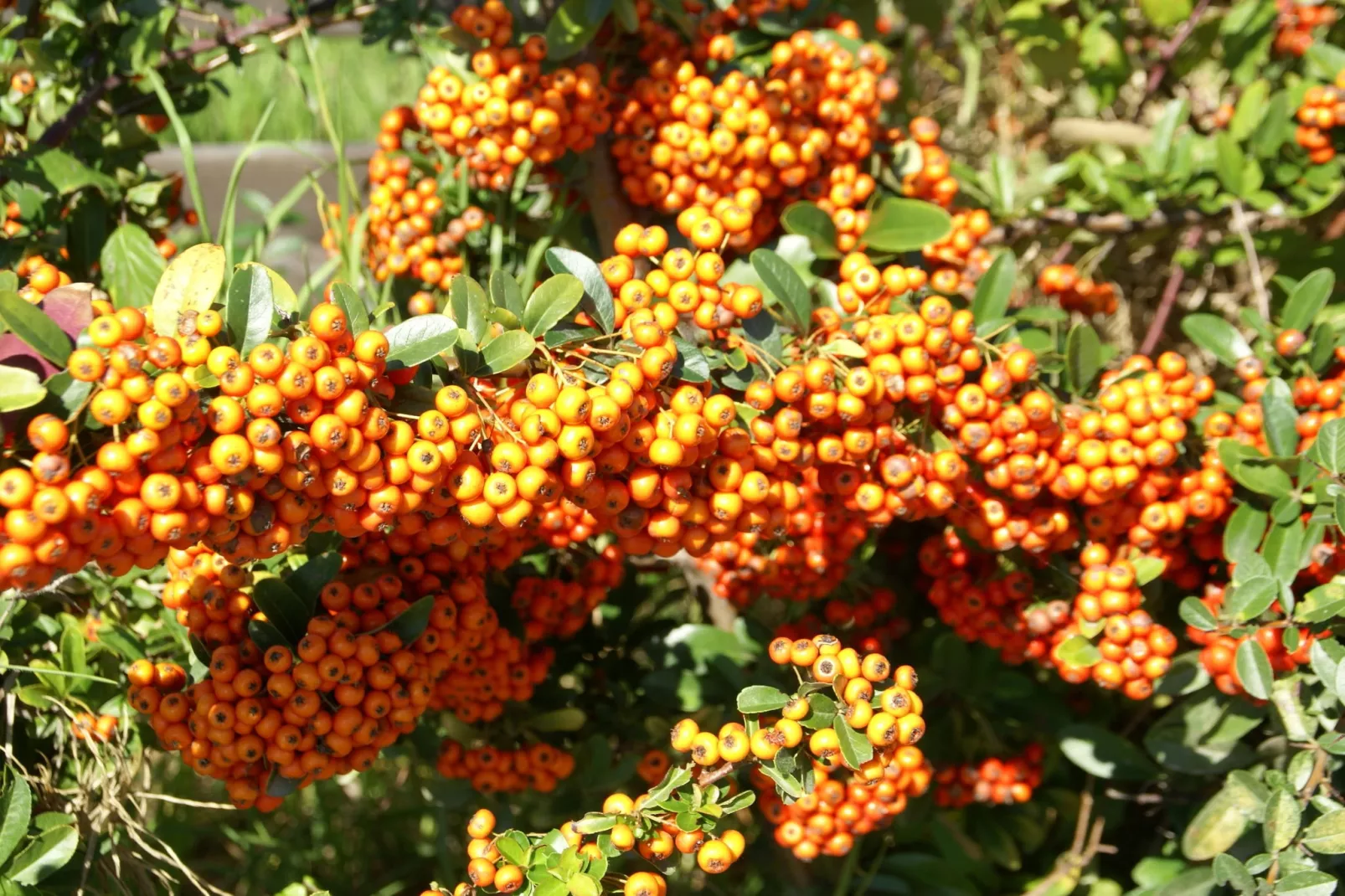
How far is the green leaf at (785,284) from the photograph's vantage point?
200 cm

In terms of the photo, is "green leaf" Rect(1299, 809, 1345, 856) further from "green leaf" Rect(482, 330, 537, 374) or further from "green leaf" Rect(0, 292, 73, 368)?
"green leaf" Rect(0, 292, 73, 368)

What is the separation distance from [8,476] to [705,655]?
196 centimetres

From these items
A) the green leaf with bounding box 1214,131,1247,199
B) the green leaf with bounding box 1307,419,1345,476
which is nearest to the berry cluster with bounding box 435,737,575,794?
the green leaf with bounding box 1307,419,1345,476

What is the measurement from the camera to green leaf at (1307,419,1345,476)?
2018mm

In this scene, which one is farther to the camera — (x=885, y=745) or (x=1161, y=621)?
(x=1161, y=621)

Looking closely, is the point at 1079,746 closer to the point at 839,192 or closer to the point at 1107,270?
the point at 839,192

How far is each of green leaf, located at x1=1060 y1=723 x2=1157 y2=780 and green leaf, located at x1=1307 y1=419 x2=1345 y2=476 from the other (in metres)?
1.00

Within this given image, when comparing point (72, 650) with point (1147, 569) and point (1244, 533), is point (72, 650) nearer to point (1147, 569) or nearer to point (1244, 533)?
point (1147, 569)

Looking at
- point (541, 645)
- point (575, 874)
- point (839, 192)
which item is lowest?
point (541, 645)

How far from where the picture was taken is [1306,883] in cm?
187

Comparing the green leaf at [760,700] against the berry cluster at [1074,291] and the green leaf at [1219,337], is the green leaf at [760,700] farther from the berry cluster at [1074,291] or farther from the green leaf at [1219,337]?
the berry cluster at [1074,291]

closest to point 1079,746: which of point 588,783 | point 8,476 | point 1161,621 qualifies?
point 1161,621

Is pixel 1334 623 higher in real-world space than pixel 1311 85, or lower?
lower

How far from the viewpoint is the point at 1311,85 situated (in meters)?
3.02
